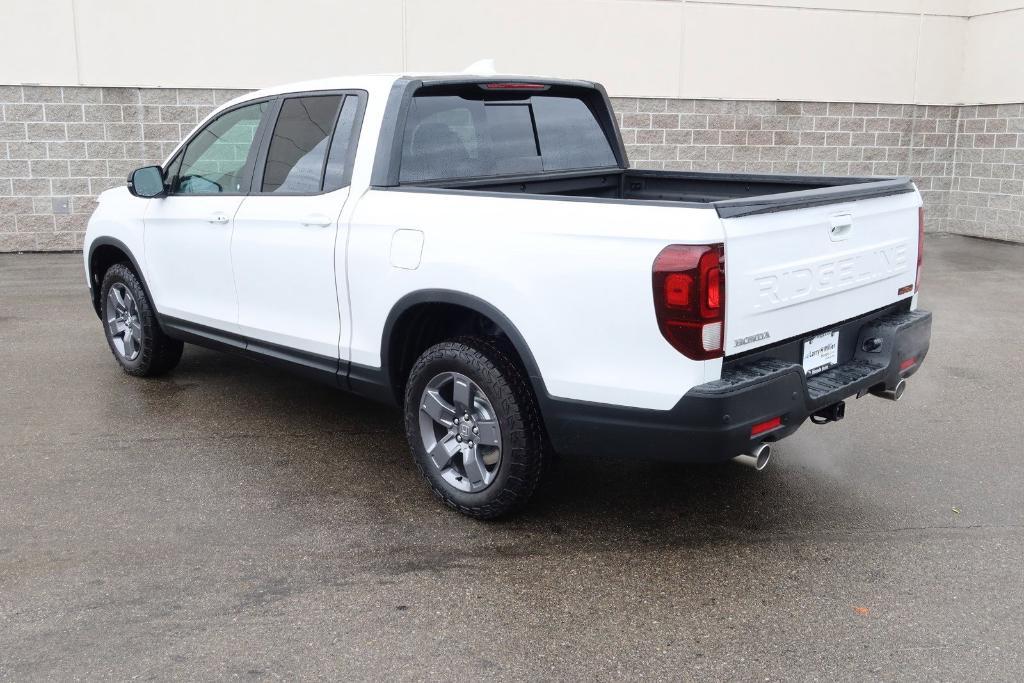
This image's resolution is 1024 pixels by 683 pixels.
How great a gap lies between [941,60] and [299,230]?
11893mm

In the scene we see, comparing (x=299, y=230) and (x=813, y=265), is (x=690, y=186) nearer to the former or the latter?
(x=813, y=265)

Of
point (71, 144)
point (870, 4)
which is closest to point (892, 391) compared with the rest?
point (71, 144)

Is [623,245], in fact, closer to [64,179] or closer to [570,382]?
[570,382]

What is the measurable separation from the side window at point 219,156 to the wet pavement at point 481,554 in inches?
52.8

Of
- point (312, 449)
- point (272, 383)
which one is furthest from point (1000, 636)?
point (272, 383)

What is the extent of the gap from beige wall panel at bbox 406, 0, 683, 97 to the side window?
652 cm

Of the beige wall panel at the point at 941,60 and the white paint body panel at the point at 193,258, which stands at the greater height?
the beige wall panel at the point at 941,60

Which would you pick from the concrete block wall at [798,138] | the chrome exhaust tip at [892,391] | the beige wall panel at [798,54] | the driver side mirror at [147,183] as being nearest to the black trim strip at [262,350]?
the driver side mirror at [147,183]

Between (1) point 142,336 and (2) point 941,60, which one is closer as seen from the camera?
(1) point 142,336

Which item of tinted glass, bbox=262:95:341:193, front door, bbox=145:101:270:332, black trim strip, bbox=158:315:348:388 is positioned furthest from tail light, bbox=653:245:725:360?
front door, bbox=145:101:270:332

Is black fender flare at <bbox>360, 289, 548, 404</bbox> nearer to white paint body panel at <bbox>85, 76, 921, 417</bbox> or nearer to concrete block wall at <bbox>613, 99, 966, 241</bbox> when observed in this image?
white paint body panel at <bbox>85, 76, 921, 417</bbox>

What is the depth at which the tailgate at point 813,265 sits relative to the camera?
342 centimetres

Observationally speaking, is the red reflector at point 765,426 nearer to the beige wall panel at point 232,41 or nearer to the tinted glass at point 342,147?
the tinted glass at point 342,147

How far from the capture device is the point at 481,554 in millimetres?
3855
